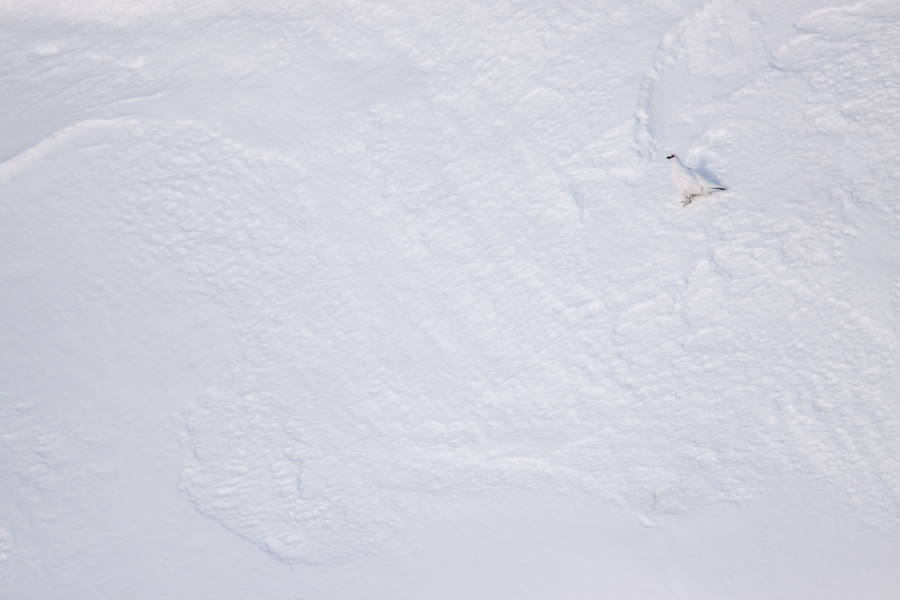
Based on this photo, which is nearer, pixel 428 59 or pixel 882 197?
pixel 882 197

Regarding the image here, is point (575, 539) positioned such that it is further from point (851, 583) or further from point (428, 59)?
point (428, 59)

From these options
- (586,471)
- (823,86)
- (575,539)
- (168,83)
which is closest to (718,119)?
(823,86)

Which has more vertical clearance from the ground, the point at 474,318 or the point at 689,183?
the point at 689,183

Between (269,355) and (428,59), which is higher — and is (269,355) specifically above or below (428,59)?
below

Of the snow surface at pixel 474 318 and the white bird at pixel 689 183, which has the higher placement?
the white bird at pixel 689 183
